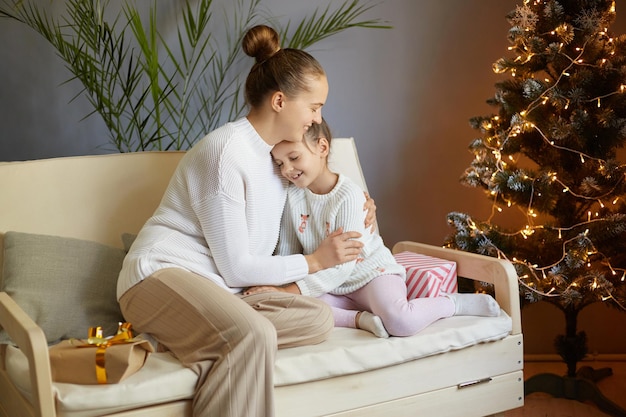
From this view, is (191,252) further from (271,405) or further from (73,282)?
(271,405)

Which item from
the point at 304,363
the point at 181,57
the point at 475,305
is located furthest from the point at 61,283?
the point at 181,57

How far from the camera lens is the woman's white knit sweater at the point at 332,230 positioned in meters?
2.13

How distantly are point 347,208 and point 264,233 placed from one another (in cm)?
25

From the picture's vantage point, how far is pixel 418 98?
3.26 m

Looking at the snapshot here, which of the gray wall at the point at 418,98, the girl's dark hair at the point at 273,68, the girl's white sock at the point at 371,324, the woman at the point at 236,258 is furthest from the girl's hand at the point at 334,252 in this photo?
the gray wall at the point at 418,98

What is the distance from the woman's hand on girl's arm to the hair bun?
0.61m

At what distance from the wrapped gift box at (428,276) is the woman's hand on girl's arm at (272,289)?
Result: 37cm

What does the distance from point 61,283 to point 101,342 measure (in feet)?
1.27

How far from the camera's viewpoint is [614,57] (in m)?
2.52

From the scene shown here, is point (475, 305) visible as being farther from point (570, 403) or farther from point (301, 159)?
point (570, 403)

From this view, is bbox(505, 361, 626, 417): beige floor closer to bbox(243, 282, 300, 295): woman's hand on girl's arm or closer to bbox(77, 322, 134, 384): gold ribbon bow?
bbox(243, 282, 300, 295): woman's hand on girl's arm

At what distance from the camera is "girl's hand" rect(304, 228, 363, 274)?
6.71 ft

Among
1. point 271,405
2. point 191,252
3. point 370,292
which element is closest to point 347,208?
point 370,292

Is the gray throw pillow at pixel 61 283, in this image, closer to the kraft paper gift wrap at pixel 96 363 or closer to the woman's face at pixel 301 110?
the kraft paper gift wrap at pixel 96 363
